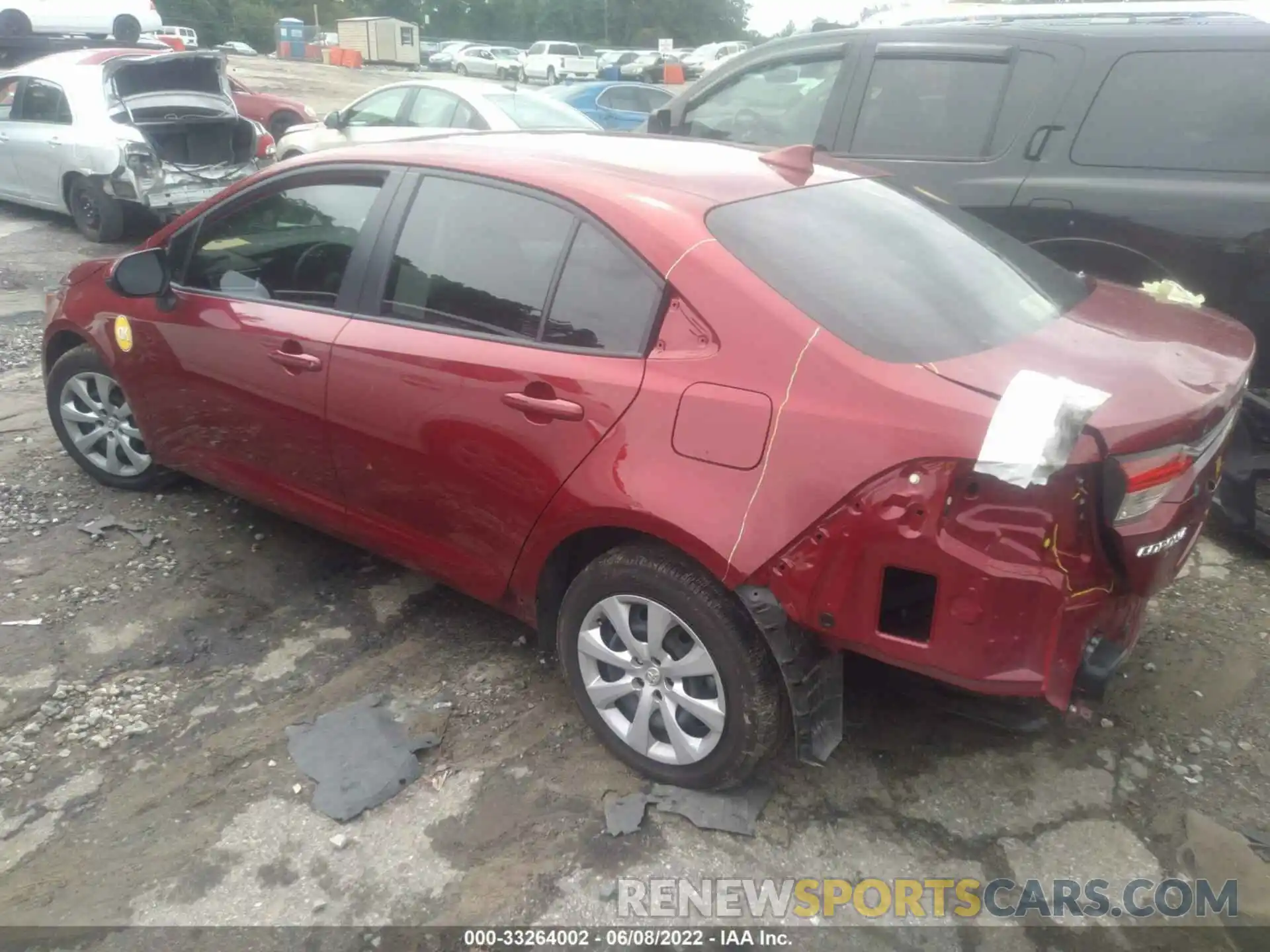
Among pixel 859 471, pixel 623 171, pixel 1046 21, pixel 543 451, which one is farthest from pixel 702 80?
pixel 859 471

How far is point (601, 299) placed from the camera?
265cm

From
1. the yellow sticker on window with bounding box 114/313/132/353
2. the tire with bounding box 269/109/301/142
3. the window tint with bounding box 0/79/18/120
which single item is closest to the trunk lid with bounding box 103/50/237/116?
the window tint with bounding box 0/79/18/120

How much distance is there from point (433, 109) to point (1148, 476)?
352 inches

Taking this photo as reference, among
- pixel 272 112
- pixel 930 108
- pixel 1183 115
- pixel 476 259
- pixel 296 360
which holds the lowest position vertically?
pixel 272 112

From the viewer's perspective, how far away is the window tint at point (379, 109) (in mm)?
10094

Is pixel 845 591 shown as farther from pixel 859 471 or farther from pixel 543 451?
pixel 543 451

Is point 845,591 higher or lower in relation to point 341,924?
higher

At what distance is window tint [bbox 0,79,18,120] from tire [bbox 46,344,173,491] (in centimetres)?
720

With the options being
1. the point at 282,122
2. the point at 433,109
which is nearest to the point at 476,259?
A: the point at 433,109

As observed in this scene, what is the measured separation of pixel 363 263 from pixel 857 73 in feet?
10.3

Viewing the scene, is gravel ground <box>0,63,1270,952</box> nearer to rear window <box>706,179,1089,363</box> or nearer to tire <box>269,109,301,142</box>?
rear window <box>706,179,1089,363</box>

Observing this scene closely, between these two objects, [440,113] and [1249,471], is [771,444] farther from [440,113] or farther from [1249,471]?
[440,113]

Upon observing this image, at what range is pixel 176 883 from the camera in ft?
8.12

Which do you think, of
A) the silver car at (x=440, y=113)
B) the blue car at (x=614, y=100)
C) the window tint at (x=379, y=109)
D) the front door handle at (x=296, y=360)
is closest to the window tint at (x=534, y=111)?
the silver car at (x=440, y=113)
